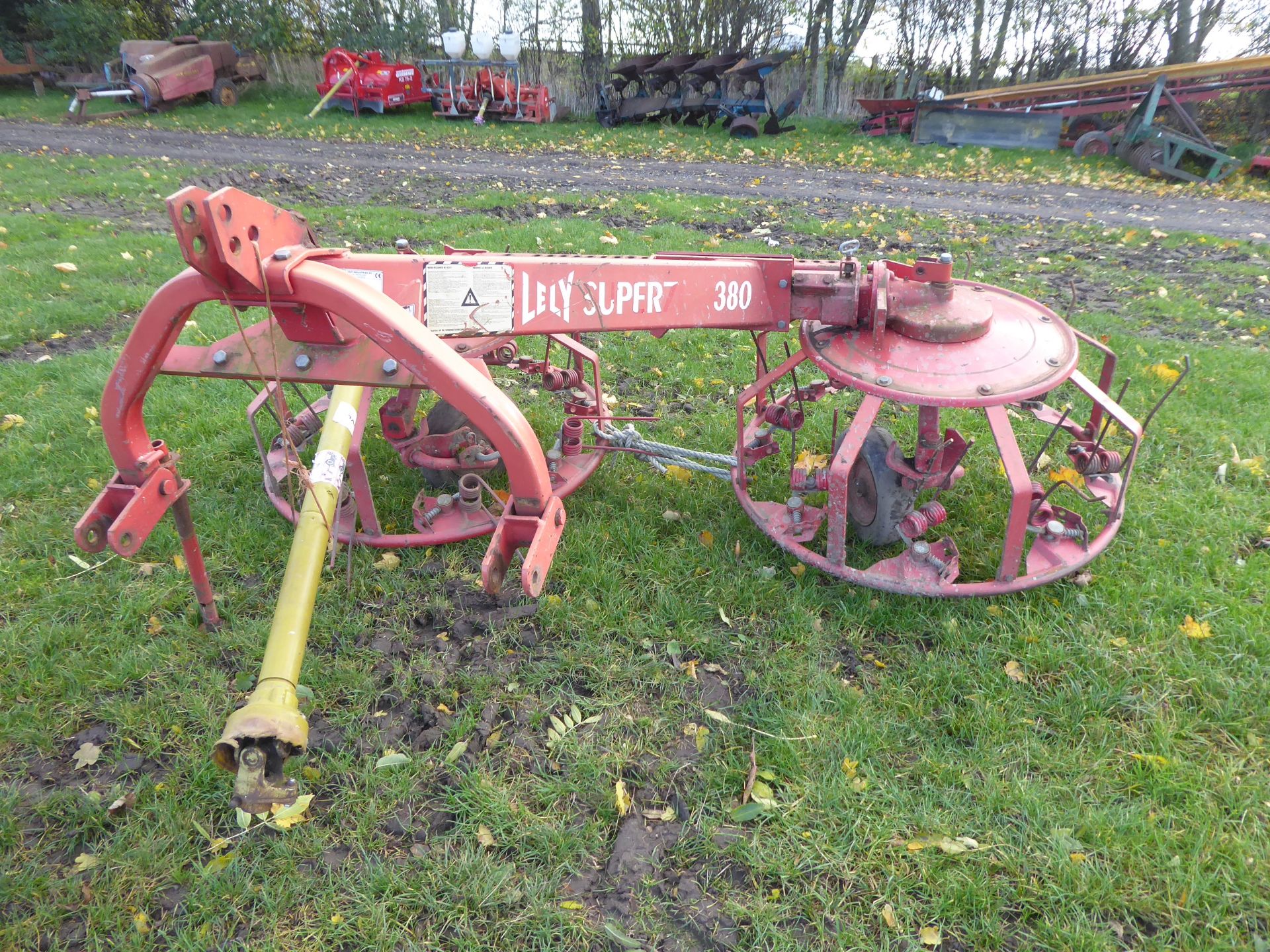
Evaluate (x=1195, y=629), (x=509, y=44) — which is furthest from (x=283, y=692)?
(x=509, y=44)

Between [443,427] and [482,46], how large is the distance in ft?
53.3

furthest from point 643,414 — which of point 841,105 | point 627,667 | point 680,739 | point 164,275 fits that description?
point 841,105

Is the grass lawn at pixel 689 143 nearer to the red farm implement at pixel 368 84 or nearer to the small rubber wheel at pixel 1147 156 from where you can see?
the small rubber wheel at pixel 1147 156

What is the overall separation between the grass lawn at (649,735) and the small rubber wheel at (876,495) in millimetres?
301

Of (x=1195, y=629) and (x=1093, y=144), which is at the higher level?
(x=1093, y=144)

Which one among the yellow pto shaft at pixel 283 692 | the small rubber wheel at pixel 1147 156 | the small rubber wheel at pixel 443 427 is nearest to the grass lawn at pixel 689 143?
the small rubber wheel at pixel 1147 156

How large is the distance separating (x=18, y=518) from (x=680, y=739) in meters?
3.30

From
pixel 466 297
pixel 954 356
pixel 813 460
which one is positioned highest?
pixel 466 297

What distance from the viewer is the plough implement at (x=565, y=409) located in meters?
1.78

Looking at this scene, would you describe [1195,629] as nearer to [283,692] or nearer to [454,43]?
[283,692]

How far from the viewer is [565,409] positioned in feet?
13.4

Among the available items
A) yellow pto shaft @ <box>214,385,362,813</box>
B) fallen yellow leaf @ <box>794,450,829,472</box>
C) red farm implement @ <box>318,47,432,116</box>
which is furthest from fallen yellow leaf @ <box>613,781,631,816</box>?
red farm implement @ <box>318,47,432,116</box>

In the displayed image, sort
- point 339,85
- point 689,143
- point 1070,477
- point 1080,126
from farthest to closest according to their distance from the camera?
point 339,85 < point 1080,126 < point 689,143 < point 1070,477

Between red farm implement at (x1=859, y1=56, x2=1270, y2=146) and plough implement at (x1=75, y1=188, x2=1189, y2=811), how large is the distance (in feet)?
40.4
